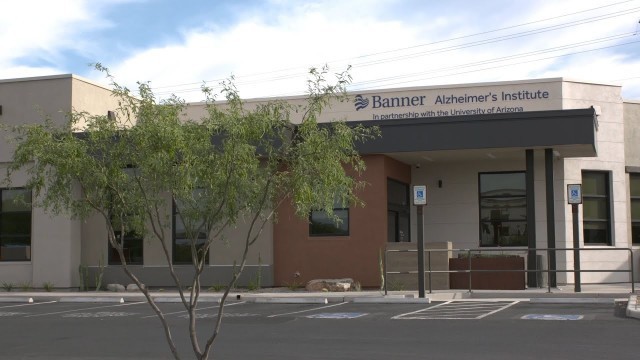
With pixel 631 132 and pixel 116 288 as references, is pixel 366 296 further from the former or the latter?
pixel 631 132

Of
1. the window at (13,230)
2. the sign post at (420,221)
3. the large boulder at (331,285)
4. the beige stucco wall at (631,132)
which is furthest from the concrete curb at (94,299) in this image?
the beige stucco wall at (631,132)

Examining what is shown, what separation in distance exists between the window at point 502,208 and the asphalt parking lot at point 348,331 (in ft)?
22.1

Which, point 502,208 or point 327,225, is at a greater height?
point 502,208

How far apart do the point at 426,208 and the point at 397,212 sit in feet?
5.19

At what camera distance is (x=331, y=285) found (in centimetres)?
2247

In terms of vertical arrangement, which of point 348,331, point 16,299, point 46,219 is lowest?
point 16,299

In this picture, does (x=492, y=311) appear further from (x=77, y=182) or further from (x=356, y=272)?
(x=77, y=182)

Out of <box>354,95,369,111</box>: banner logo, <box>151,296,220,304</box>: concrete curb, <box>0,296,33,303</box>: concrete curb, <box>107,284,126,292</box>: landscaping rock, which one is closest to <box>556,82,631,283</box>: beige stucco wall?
<box>354,95,369,111</box>: banner logo

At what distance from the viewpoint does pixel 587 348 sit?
37.2 ft

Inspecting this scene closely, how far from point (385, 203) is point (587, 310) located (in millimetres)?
7807

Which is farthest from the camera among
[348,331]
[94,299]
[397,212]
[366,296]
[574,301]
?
[397,212]

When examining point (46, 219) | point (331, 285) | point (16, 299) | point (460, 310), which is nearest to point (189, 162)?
point (460, 310)

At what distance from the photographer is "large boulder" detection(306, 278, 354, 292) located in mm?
22391

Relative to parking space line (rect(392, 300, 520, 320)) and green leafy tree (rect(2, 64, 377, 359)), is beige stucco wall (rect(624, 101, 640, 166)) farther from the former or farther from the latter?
green leafy tree (rect(2, 64, 377, 359))
